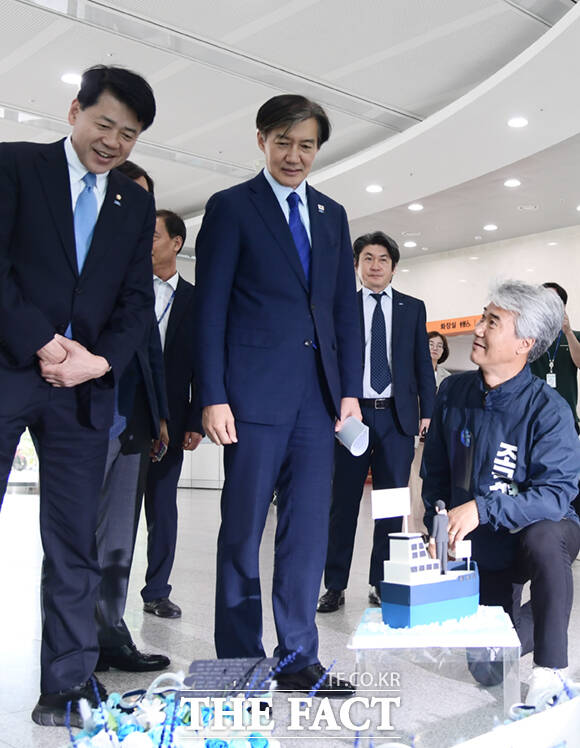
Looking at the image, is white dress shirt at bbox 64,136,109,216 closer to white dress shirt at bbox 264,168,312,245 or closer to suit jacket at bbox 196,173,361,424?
suit jacket at bbox 196,173,361,424

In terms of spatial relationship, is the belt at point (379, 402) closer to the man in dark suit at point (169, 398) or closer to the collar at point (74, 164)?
the man in dark suit at point (169, 398)

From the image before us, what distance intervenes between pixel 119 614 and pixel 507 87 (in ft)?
17.2

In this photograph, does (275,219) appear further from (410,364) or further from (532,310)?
(410,364)

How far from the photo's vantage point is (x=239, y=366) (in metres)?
2.10

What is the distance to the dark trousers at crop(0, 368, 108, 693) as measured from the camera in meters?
1.85

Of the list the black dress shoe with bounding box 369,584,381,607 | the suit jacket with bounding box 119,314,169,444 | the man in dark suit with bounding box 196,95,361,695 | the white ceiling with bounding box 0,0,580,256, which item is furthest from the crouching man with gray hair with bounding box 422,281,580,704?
the white ceiling with bounding box 0,0,580,256

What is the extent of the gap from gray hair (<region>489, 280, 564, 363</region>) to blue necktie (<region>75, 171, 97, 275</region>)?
1144mm

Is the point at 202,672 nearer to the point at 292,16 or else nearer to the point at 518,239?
the point at 292,16

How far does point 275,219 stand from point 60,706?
1.31 m

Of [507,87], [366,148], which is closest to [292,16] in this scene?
[507,87]

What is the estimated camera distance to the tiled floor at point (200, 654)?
1.78 meters

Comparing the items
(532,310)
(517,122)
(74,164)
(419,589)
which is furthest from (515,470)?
(517,122)

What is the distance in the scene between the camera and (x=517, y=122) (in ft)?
22.6

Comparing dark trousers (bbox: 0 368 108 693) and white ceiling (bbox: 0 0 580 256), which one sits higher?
white ceiling (bbox: 0 0 580 256)
